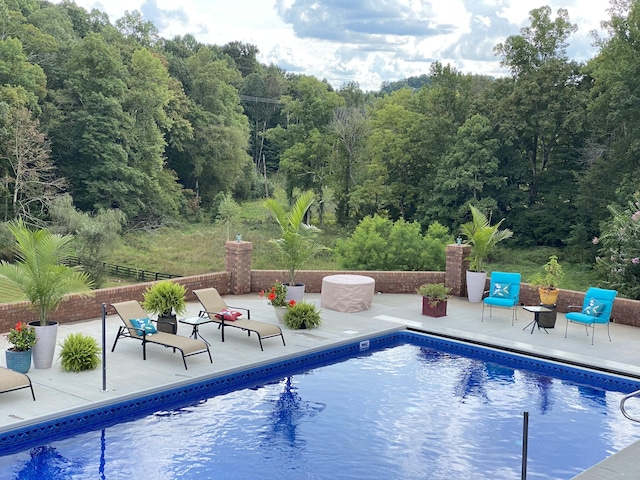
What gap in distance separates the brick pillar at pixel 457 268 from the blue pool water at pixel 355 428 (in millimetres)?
4297

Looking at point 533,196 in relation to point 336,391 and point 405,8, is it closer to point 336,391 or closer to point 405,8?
point 405,8

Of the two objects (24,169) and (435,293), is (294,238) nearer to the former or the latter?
(435,293)

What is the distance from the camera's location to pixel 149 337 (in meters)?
11.1

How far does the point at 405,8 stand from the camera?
2684cm

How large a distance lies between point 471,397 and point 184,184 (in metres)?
40.4

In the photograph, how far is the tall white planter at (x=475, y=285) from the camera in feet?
51.4

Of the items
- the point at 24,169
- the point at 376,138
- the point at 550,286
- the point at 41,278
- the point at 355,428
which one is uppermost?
the point at 376,138

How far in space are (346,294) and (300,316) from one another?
5.84ft

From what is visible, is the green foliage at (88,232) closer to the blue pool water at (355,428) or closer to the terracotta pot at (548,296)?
the terracotta pot at (548,296)

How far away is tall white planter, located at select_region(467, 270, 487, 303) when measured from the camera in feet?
51.4

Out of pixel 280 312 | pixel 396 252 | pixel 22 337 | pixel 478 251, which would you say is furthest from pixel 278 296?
pixel 396 252

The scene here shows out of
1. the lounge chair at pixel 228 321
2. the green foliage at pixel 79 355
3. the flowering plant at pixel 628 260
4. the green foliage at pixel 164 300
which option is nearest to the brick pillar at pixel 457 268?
the flowering plant at pixel 628 260

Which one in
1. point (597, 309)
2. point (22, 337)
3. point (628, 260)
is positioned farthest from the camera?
point (628, 260)

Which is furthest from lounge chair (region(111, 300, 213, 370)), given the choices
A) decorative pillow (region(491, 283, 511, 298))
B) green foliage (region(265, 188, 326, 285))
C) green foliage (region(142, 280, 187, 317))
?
decorative pillow (region(491, 283, 511, 298))
